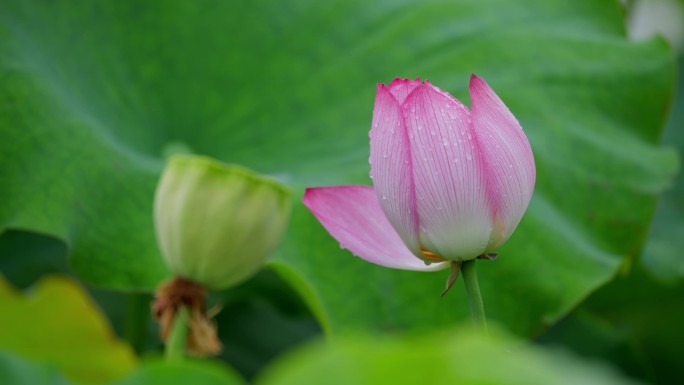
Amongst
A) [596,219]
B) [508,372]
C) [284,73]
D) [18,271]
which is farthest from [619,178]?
[508,372]

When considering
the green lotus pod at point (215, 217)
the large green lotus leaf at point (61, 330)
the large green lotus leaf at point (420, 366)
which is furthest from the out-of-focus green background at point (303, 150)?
the large green lotus leaf at point (420, 366)

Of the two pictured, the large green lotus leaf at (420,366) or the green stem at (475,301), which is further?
the green stem at (475,301)

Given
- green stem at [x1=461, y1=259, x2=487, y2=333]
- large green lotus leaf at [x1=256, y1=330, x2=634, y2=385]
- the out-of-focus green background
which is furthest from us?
the out-of-focus green background

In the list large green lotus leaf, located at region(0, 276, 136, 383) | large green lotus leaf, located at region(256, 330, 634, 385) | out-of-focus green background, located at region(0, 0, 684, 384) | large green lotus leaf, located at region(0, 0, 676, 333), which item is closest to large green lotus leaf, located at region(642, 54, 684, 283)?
out-of-focus green background, located at region(0, 0, 684, 384)

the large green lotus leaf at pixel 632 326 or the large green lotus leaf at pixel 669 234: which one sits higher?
the large green lotus leaf at pixel 669 234

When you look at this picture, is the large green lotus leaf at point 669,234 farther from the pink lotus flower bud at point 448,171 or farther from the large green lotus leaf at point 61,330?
the pink lotus flower bud at point 448,171

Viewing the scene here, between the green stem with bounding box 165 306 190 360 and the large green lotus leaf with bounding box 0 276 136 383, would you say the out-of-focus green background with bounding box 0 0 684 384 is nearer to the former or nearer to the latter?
the large green lotus leaf with bounding box 0 276 136 383
